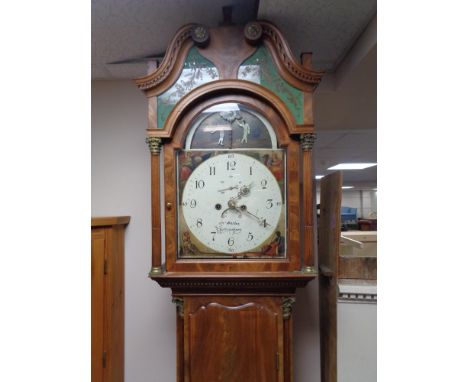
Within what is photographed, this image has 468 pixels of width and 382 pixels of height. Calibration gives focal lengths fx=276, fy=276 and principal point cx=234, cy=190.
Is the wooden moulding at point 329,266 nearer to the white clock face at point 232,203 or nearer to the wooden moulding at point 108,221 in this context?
the white clock face at point 232,203

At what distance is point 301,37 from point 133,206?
3.83 ft

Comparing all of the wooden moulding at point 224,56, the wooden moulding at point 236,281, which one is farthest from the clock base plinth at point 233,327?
the wooden moulding at point 224,56

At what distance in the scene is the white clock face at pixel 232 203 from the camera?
3.45 feet

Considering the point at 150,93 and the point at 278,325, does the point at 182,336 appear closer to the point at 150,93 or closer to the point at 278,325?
the point at 278,325

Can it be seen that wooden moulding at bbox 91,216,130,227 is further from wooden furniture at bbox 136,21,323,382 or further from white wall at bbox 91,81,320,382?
wooden furniture at bbox 136,21,323,382

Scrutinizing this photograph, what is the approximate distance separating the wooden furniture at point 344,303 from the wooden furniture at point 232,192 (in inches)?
8.2

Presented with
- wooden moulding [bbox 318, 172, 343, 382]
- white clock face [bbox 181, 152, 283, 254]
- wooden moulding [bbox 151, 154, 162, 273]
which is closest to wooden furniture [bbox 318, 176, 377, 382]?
wooden moulding [bbox 318, 172, 343, 382]

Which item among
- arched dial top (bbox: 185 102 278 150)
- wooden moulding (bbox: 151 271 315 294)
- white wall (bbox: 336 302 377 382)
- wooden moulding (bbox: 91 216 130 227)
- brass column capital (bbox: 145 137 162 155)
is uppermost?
arched dial top (bbox: 185 102 278 150)

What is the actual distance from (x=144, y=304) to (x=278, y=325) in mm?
805

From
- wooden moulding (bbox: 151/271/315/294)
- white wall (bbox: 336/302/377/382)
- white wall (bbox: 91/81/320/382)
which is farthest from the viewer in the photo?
white wall (bbox: 91/81/320/382)

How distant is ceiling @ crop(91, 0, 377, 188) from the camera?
102cm

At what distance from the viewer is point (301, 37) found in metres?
1.16

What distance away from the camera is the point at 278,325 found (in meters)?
1.04
